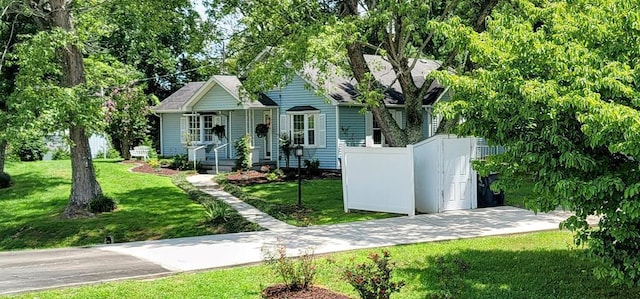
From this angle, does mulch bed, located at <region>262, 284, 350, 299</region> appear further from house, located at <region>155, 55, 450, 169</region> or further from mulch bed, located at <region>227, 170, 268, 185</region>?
house, located at <region>155, 55, 450, 169</region>

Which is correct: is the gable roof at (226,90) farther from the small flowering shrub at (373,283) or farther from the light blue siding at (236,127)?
the small flowering shrub at (373,283)

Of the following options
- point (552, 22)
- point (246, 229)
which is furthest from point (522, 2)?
point (246, 229)

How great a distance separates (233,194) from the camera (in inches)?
703

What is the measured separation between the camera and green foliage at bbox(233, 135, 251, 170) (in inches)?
937

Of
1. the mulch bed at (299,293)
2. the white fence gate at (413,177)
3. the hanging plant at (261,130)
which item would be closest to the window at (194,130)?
the hanging plant at (261,130)

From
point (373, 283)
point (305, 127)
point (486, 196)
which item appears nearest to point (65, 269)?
point (373, 283)

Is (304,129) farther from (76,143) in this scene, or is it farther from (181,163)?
(76,143)

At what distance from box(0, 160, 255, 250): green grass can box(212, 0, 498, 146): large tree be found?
13.2 ft

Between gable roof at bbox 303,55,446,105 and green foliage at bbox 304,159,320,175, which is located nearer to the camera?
gable roof at bbox 303,55,446,105

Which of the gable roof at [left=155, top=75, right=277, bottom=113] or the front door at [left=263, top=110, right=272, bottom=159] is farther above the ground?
the gable roof at [left=155, top=75, right=277, bottom=113]

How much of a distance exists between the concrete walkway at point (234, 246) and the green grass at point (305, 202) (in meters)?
0.63

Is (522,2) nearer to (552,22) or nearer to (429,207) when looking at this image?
(552,22)

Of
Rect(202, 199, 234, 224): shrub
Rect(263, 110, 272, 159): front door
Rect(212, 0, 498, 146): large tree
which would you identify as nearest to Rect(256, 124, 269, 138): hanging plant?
Rect(263, 110, 272, 159): front door

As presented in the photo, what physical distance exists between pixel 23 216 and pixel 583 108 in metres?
14.9
